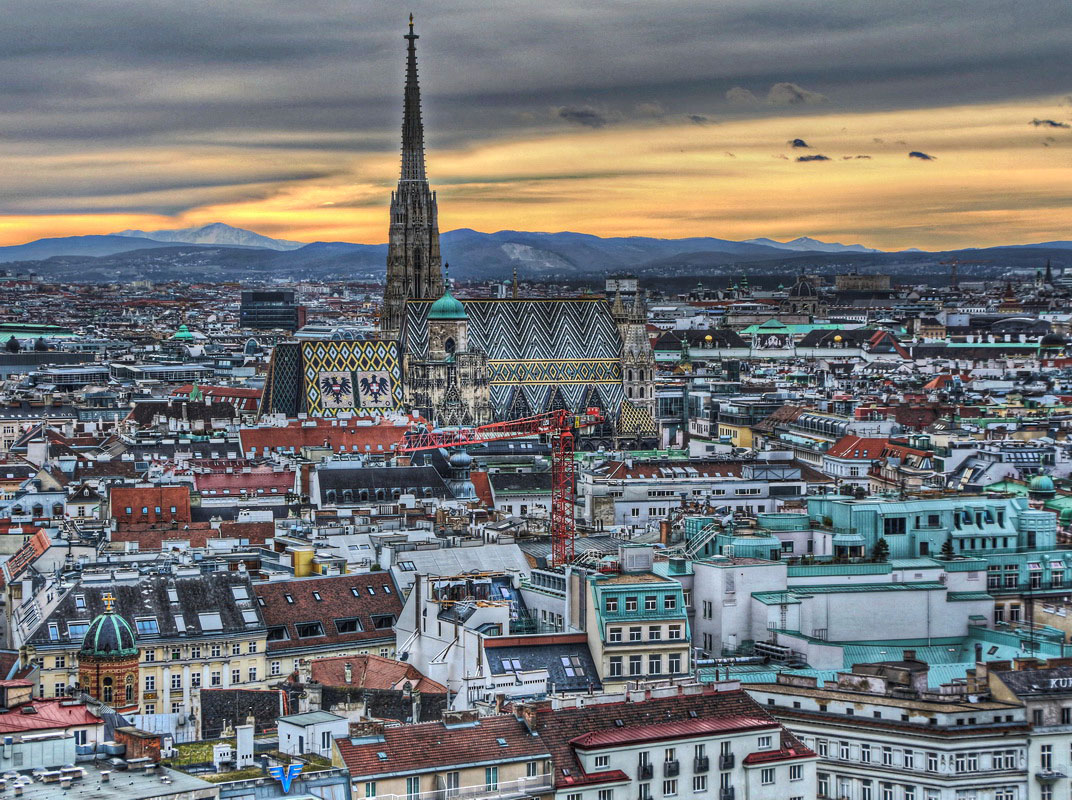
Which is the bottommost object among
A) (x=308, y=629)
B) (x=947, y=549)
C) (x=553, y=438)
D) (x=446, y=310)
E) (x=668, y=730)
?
(x=308, y=629)

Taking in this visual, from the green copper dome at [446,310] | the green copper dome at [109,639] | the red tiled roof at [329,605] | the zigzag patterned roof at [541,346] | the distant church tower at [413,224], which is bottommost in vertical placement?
the red tiled roof at [329,605]

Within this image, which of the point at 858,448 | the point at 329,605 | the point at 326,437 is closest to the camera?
the point at 329,605

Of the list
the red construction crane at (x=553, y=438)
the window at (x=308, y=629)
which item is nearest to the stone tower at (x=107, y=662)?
the window at (x=308, y=629)

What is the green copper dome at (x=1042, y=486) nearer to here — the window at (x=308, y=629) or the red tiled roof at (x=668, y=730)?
the window at (x=308, y=629)

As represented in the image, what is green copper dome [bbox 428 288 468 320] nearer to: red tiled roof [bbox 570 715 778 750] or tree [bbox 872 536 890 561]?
tree [bbox 872 536 890 561]

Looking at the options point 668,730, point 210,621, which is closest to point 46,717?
point 668,730

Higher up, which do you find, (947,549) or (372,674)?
(947,549)

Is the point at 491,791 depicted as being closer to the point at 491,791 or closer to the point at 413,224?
the point at 491,791
